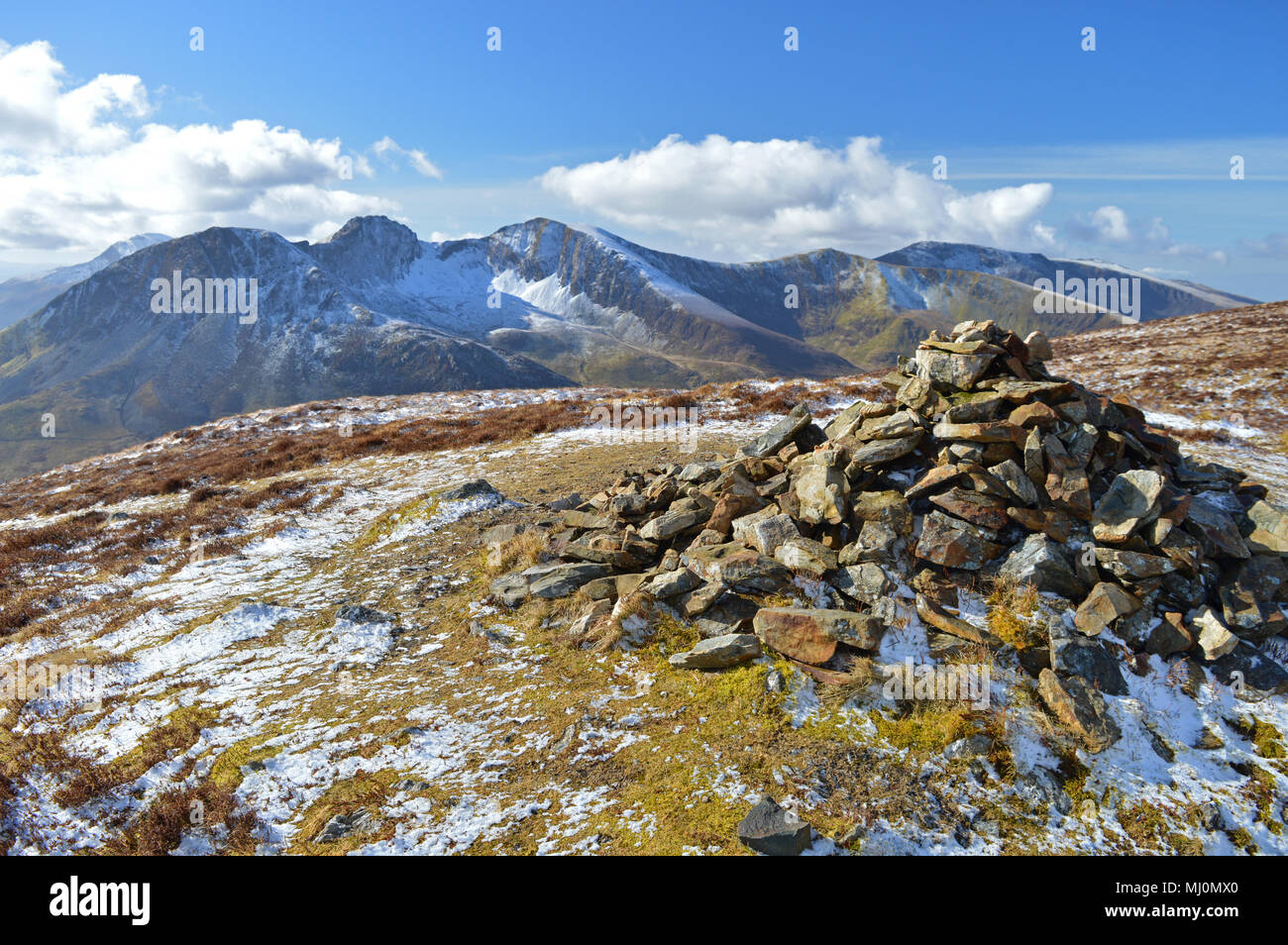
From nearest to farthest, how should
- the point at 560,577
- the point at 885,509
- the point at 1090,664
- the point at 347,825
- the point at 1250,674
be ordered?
1. the point at 347,825
2. the point at 1090,664
3. the point at 1250,674
4. the point at 885,509
5. the point at 560,577

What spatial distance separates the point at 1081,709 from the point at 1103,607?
2275 mm

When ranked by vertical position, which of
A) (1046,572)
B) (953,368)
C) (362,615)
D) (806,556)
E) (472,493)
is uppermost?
(953,368)

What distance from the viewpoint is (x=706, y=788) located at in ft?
24.9

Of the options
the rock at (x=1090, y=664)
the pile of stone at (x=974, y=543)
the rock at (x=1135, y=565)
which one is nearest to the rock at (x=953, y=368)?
the pile of stone at (x=974, y=543)

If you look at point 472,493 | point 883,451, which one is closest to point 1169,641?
point 883,451

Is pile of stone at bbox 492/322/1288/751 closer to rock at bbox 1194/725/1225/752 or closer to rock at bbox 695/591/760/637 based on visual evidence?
rock at bbox 695/591/760/637

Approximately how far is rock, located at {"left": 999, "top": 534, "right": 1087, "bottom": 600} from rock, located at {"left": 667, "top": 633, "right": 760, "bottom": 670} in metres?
4.85

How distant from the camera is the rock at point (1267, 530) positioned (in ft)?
36.9

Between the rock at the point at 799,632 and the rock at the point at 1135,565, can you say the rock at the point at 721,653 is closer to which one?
the rock at the point at 799,632

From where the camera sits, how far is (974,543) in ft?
36.2

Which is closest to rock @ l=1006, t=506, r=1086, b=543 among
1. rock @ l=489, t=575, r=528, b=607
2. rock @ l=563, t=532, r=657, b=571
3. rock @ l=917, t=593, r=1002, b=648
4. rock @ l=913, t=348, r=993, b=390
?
rock @ l=917, t=593, r=1002, b=648

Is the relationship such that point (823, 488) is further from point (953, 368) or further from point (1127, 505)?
point (1127, 505)
